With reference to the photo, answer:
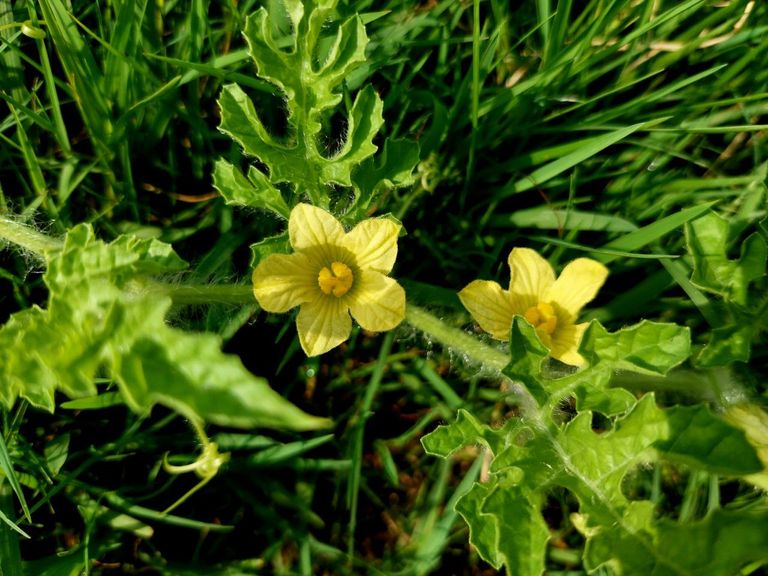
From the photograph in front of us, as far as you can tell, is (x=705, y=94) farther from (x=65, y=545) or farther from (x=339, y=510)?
(x=65, y=545)

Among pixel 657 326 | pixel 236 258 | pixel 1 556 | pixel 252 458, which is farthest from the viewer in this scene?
pixel 236 258

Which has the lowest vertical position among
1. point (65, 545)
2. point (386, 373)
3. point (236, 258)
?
point (65, 545)

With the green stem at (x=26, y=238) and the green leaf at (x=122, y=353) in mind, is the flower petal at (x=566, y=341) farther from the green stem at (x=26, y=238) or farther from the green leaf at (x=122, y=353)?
the green stem at (x=26, y=238)

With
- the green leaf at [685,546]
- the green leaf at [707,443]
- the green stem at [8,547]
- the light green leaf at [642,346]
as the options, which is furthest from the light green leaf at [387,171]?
the green stem at [8,547]

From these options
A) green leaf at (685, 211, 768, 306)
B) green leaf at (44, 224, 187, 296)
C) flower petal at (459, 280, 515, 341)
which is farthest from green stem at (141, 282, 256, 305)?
green leaf at (685, 211, 768, 306)

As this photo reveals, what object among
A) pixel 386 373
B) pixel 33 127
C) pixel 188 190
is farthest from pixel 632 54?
pixel 33 127

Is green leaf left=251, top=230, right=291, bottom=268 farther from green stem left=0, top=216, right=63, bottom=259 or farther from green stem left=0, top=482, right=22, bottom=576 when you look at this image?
green stem left=0, top=482, right=22, bottom=576

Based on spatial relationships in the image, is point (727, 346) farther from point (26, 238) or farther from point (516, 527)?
point (26, 238)
